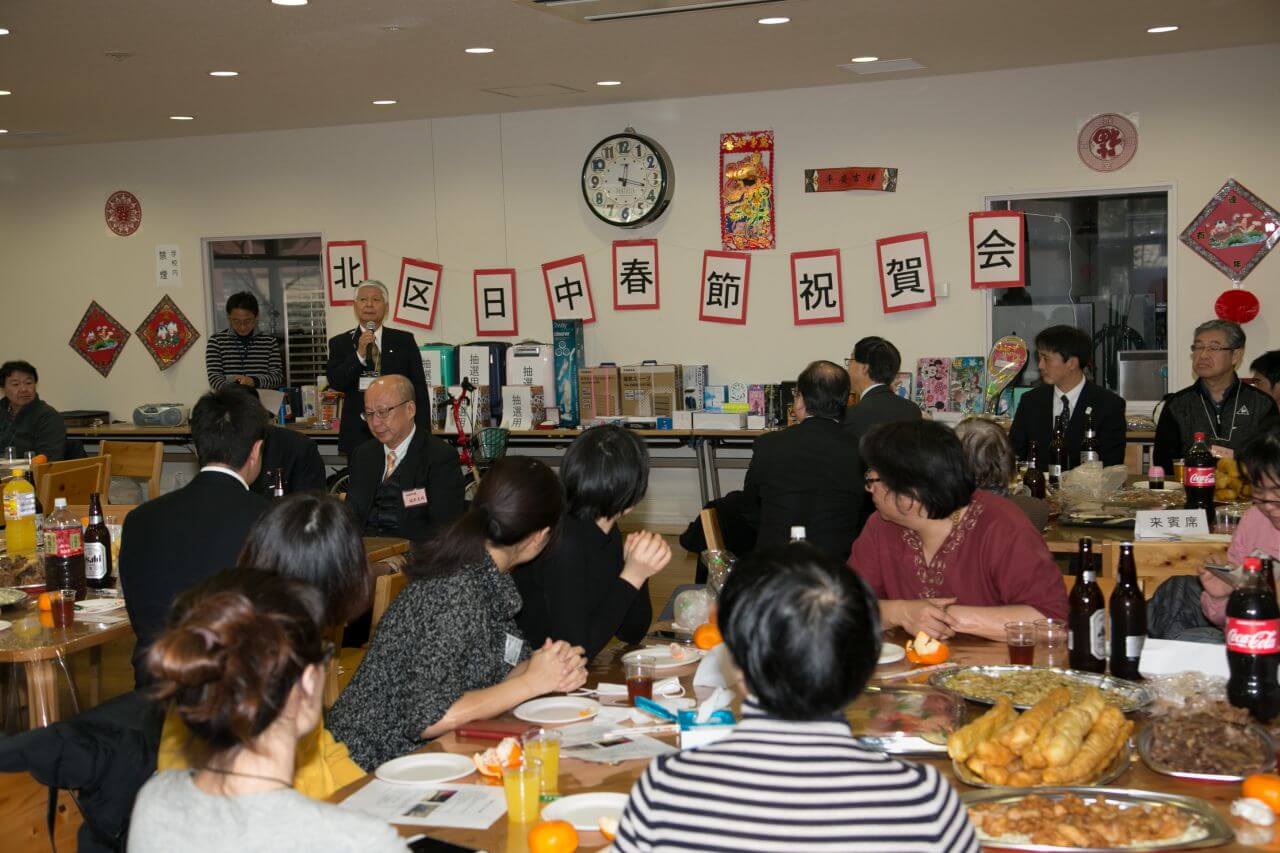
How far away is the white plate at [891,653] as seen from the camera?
2.76 m

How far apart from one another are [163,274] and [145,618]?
740 centimetres

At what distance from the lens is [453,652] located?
2.53m

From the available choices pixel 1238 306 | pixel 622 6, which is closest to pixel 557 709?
pixel 622 6

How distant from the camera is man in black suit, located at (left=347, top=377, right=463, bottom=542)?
4.99 metres

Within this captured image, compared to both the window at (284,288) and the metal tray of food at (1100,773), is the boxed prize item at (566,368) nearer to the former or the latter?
the window at (284,288)

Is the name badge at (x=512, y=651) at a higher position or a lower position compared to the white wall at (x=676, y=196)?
lower

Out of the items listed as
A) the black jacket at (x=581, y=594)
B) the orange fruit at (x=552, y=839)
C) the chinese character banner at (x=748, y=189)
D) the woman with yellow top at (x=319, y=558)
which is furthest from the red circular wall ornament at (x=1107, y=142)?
the orange fruit at (x=552, y=839)

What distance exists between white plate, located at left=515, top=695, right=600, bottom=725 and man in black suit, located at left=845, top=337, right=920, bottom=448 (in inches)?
144

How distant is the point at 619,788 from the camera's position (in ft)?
6.90

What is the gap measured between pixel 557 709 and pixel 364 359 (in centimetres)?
520

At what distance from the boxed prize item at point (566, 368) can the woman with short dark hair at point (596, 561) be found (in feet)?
17.0

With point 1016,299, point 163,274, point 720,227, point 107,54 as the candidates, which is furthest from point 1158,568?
point 163,274

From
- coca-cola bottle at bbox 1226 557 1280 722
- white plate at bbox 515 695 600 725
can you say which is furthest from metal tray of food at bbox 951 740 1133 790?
white plate at bbox 515 695 600 725

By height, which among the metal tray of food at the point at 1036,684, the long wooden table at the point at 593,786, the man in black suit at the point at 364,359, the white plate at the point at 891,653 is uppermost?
the man in black suit at the point at 364,359
